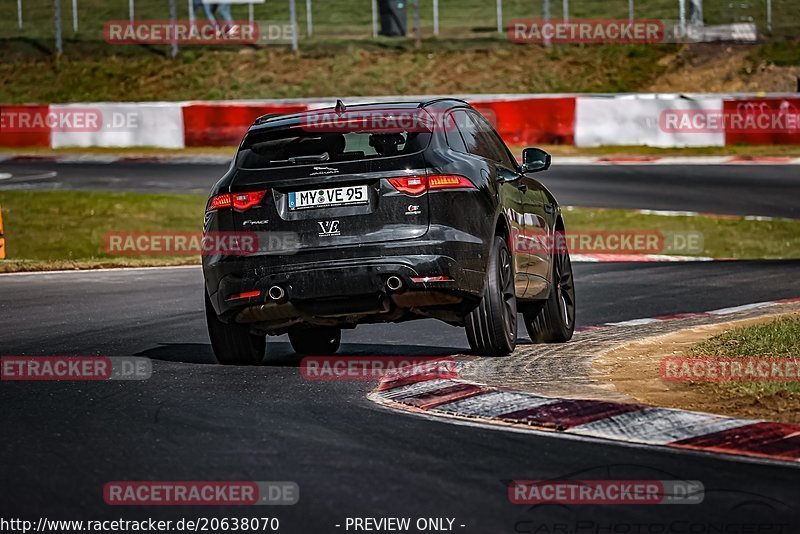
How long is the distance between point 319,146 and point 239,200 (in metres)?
0.59

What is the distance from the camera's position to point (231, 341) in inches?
390

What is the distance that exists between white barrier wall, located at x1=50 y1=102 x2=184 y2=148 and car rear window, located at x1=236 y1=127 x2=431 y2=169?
2462 cm

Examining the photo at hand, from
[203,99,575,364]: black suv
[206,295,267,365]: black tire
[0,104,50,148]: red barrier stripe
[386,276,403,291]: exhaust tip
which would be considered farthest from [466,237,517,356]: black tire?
[0,104,50,148]: red barrier stripe

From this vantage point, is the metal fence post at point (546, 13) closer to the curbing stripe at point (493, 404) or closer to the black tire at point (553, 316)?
the black tire at point (553, 316)

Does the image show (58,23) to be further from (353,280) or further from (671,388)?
(671,388)

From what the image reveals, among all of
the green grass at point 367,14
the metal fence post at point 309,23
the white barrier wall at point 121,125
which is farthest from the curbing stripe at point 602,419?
the metal fence post at point 309,23

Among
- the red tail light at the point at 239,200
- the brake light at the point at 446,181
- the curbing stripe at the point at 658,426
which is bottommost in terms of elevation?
the curbing stripe at the point at 658,426

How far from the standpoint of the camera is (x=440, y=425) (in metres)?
7.36

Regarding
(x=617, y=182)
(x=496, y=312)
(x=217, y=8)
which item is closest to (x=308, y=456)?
(x=496, y=312)

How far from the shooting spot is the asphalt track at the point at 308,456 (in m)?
5.54

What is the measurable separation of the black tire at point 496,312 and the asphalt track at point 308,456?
1001 millimetres

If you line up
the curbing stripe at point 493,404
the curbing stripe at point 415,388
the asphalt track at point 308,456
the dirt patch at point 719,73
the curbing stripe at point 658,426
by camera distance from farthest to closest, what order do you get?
the dirt patch at point 719,73 < the curbing stripe at point 415,388 < the curbing stripe at point 493,404 < the curbing stripe at point 658,426 < the asphalt track at point 308,456

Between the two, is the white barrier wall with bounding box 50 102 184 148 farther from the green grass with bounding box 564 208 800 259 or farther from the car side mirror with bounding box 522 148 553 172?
the car side mirror with bounding box 522 148 553 172

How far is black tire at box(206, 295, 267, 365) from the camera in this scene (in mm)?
9859
